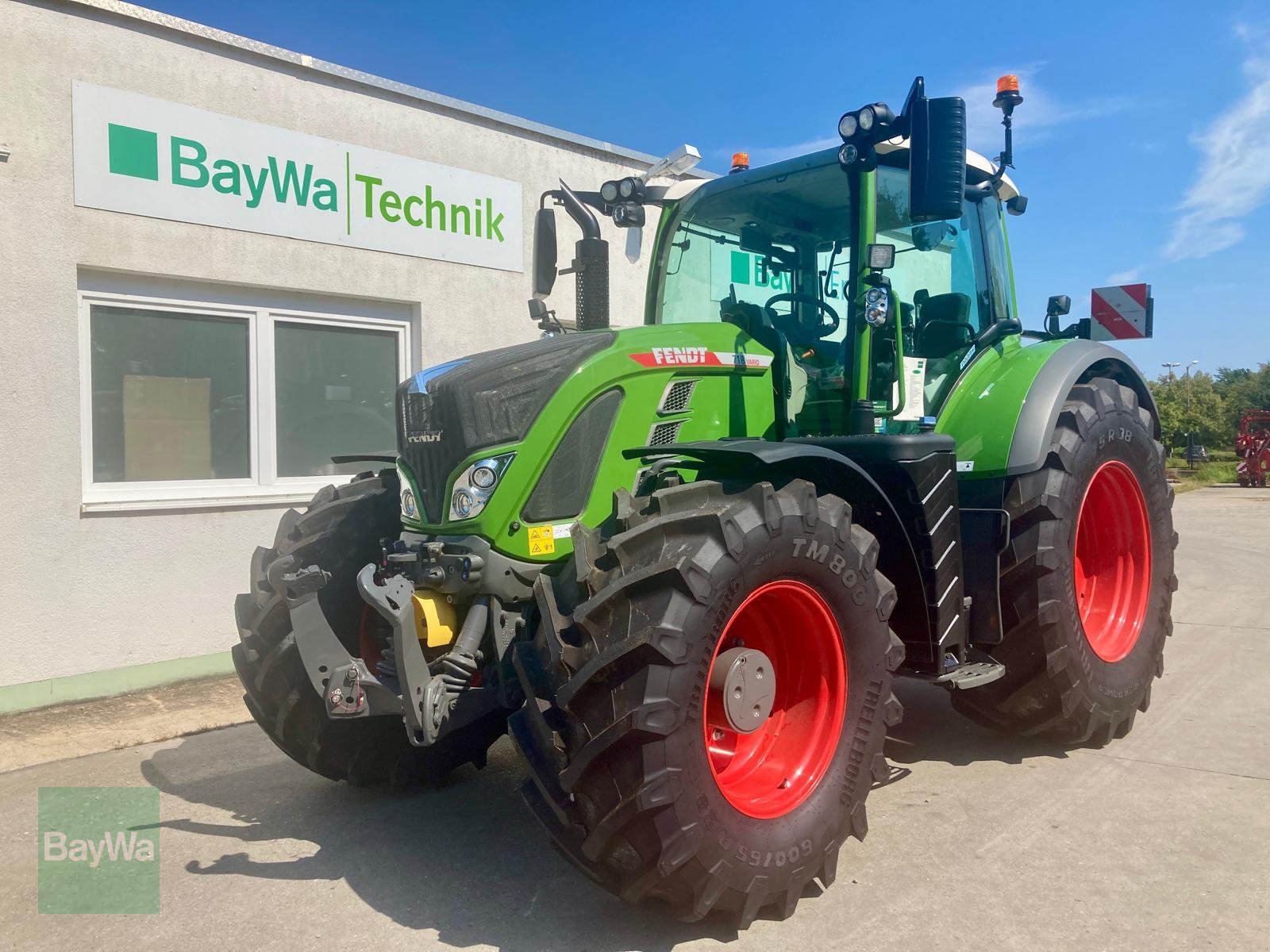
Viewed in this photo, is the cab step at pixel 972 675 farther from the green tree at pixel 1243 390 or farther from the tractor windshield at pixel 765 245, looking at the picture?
the green tree at pixel 1243 390

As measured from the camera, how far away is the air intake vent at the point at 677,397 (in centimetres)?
366

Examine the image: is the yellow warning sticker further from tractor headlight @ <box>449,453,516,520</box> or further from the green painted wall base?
the green painted wall base

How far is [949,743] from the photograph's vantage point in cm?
473

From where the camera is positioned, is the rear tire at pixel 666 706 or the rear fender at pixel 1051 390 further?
the rear fender at pixel 1051 390

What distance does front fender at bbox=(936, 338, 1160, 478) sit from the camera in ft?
14.2

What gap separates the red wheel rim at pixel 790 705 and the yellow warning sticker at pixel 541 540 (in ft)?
2.13

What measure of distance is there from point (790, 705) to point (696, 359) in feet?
4.28

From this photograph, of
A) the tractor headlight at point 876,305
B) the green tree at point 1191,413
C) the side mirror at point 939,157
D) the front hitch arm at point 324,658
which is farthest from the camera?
the green tree at point 1191,413

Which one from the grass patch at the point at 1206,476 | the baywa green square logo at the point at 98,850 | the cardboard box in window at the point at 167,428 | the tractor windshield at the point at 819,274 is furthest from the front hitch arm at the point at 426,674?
the grass patch at the point at 1206,476

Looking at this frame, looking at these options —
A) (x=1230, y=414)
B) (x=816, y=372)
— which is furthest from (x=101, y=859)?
(x=1230, y=414)

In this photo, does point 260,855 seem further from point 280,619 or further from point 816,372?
point 816,372

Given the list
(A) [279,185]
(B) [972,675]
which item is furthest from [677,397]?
(A) [279,185]

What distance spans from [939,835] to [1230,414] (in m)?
39.9

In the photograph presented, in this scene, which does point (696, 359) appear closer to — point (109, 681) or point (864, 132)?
point (864, 132)
